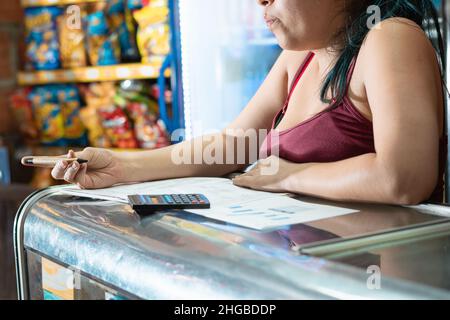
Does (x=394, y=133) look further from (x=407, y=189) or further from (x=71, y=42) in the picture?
(x=71, y=42)

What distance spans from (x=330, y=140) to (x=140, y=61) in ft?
9.06

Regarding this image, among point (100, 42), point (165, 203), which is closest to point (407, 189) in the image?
point (165, 203)

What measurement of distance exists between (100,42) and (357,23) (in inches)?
114

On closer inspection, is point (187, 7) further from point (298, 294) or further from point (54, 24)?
point (298, 294)

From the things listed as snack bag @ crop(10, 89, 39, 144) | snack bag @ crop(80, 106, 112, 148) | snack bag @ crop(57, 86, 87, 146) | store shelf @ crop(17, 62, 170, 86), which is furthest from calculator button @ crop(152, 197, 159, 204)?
snack bag @ crop(10, 89, 39, 144)

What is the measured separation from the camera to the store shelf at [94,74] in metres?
3.49

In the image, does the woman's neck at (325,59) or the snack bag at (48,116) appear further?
the snack bag at (48,116)

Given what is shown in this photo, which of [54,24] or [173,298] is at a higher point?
[54,24]

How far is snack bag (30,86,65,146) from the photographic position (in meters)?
4.21

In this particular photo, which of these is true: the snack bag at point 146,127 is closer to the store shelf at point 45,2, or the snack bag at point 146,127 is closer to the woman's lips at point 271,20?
the store shelf at point 45,2

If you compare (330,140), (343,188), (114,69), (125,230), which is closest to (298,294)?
(125,230)

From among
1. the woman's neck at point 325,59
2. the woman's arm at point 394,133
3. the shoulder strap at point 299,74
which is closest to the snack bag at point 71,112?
the shoulder strap at point 299,74

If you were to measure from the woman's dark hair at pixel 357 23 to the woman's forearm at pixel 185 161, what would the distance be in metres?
0.29

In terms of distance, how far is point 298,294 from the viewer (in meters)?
0.60
